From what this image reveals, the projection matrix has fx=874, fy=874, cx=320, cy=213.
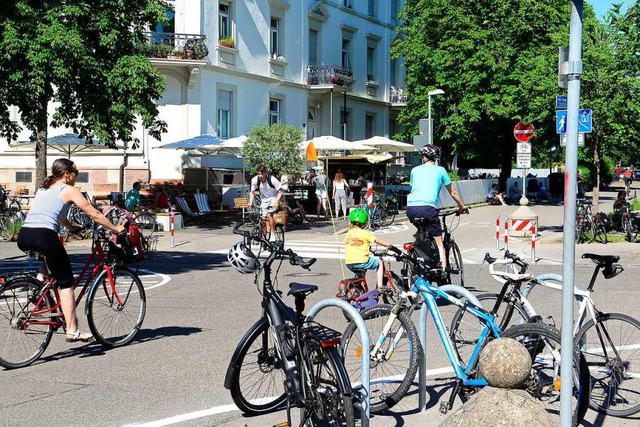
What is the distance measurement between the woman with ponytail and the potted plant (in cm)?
2729

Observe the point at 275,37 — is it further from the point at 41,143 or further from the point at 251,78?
the point at 41,143

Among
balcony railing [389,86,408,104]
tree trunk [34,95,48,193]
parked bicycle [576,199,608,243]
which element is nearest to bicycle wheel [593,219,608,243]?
parked bicycle [576,199,608,243]

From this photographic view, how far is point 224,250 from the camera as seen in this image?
20672mm

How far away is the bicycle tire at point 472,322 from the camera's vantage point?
6410 millimetres

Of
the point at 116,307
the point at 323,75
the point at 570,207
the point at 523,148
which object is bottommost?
the point at 116,307

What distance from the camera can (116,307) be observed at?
8680mm

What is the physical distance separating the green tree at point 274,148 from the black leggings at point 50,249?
21.0 m

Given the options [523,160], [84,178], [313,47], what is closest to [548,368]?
[523,160]

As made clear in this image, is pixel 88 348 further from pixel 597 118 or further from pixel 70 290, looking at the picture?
pixel 597 118

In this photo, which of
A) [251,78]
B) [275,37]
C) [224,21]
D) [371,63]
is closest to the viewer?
[224,21]

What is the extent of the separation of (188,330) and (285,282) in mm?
4412

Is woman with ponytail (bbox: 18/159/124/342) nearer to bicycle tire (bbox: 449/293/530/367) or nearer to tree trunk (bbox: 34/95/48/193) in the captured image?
bicycle tire (bbox: 449/293/530/367)

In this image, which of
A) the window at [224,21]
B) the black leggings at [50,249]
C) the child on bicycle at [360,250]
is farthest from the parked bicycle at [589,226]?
the window at [224,21]

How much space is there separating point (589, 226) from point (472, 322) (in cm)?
1646
